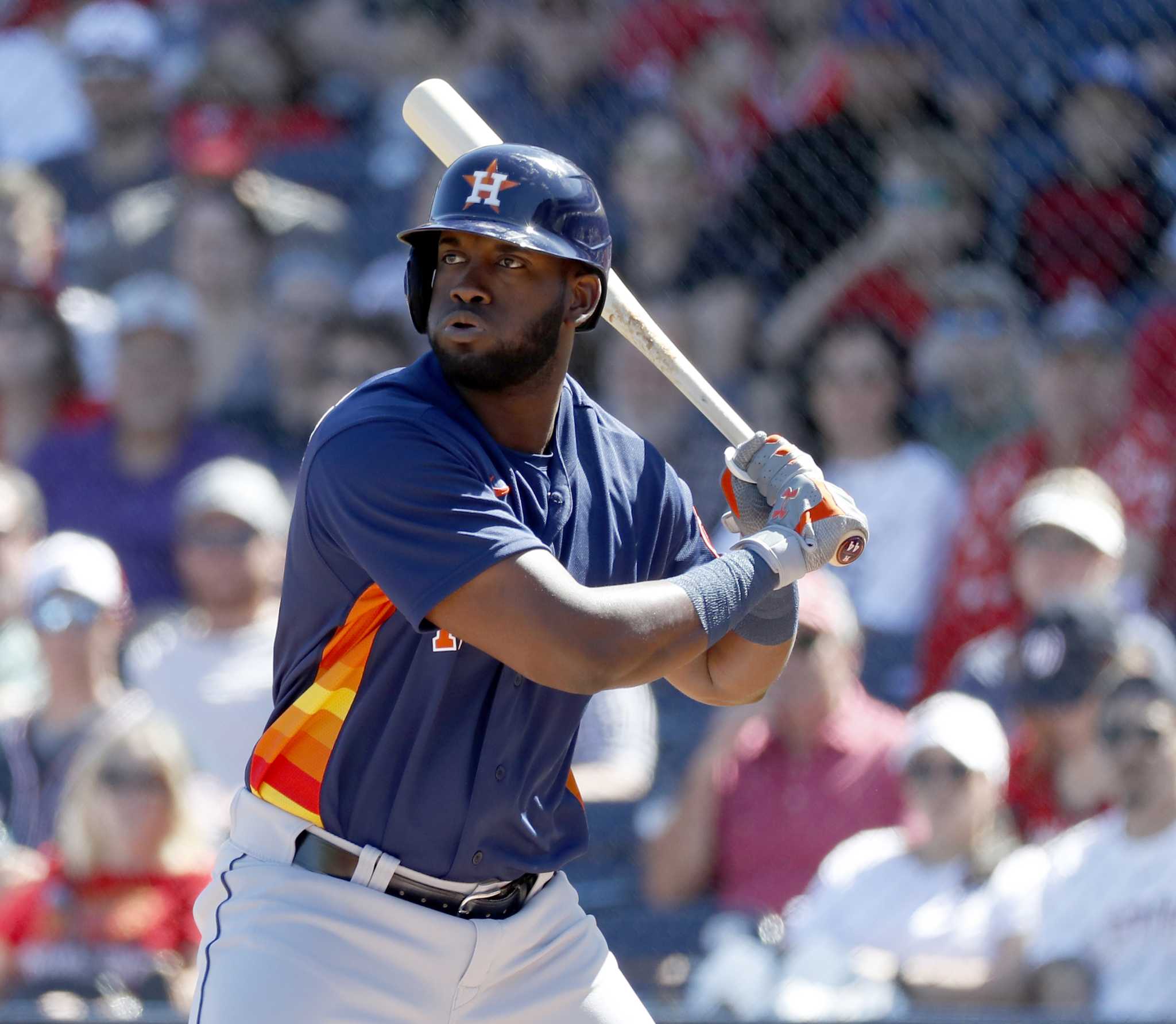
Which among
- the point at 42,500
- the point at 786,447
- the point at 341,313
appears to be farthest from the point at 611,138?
the point at 786,447

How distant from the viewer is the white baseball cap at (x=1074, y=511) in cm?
426

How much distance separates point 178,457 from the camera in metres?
5.21

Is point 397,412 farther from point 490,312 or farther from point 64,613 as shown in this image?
point 64,613

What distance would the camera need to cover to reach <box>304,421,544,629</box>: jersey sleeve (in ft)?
6.82

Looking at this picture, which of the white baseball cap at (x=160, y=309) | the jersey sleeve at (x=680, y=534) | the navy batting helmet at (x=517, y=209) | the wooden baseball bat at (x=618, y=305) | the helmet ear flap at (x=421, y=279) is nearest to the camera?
the navy batting helmet at (x=517, y=209)

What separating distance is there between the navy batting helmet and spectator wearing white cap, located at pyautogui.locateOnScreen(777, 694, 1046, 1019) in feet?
6.43

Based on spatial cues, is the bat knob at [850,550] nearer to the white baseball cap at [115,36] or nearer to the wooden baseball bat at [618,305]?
the wooden baseball bat at [618,305]

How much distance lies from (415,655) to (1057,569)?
245 cm

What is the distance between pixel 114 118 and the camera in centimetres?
628

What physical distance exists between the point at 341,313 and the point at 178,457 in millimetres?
619

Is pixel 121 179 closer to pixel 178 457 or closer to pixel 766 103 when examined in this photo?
pixel 178 457

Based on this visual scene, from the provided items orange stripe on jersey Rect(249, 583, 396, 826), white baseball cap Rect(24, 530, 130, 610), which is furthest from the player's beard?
white baseball cap Rect(24, 530, 130, 610)

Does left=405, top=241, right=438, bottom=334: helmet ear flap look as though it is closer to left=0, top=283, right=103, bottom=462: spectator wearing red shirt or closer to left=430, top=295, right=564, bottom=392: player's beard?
left=430, top=295, right=564, bottom=392: player's beard

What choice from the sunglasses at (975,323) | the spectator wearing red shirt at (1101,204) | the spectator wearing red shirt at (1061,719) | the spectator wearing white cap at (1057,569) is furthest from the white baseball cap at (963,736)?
the spectator wearing red shirt at (1101,204)
